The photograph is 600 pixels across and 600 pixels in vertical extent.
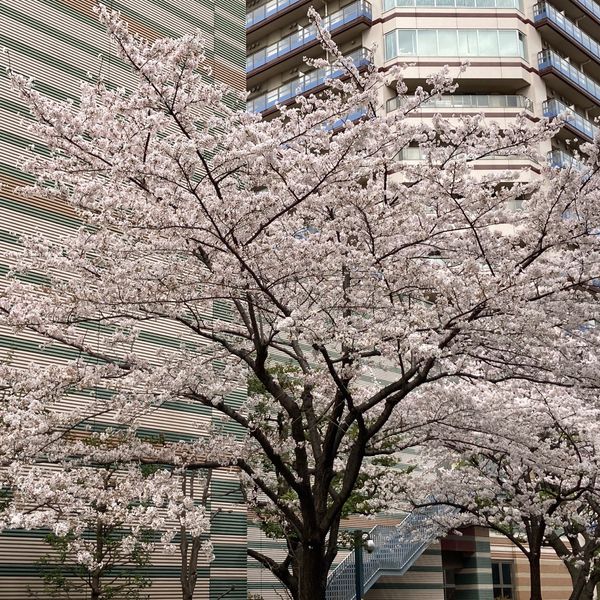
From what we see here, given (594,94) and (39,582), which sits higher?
(594,94)

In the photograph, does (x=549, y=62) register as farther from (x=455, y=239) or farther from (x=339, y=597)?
(x=455, y=239)

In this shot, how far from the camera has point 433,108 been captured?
41.5 meters

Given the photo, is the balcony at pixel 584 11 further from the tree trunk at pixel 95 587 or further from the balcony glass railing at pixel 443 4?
the tree trunk at pixel 95 587

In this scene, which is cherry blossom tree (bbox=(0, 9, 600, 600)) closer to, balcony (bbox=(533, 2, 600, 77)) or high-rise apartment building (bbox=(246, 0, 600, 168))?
high-rise apartment building (bbox=(246, 0, 600, 168))

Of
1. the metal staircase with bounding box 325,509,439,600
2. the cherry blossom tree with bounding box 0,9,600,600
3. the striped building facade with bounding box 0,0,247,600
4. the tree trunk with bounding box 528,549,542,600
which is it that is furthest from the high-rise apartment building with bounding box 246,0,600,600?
the cherry blossom tree with bounding box 0,9,600,600

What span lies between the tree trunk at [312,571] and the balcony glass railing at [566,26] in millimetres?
38849

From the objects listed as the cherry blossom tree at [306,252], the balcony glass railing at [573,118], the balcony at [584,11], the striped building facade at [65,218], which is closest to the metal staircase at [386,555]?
the striped building facade at [65,218]

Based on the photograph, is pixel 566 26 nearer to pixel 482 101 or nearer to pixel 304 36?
pixel 482 101

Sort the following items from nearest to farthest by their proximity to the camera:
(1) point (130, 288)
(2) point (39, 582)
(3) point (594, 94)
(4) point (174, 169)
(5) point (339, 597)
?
(4) point (174, 169), (1) point (130, 288), (2) point (39, 582), (5) point (339, 597), (3) point (594, 94)

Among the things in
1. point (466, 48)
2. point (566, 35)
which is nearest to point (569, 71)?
point (566, 35)

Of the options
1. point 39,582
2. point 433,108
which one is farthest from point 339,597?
point 433,108

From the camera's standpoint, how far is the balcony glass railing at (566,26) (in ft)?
140

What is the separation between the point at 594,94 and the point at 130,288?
41.9 meters

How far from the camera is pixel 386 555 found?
24938 millimetres
